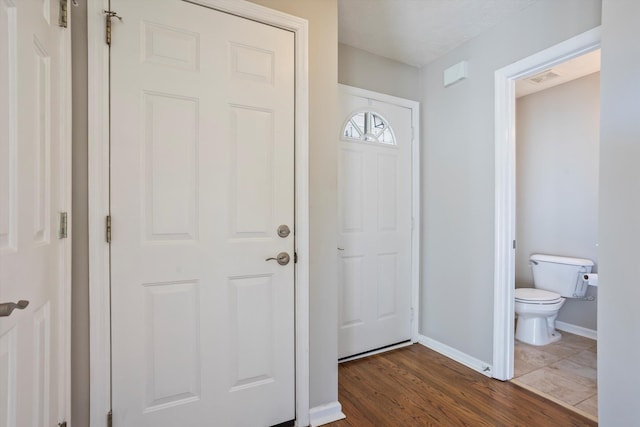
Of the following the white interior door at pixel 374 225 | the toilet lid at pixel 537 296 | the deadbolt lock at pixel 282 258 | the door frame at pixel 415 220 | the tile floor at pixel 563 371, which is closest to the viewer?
the deadbolt lock at pixel 282 258

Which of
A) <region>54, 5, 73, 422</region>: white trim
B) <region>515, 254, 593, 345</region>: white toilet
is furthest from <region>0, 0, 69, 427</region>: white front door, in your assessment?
<region>515, 254, 593, 345</region>: white toilet

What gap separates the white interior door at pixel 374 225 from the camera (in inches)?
95.7

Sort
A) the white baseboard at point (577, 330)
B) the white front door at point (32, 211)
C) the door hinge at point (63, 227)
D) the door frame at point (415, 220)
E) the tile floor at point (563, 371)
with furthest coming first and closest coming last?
the white baseboard at point (577, 330), the door frame at point (415, 220), the tile floor at point (563, 371), the door hinge at point (63, 227), the white front door at point (32, 211)

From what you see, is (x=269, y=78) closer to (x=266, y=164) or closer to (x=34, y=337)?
(x=266, y=164)

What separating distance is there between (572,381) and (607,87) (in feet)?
6.22

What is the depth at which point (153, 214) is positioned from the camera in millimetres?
1370

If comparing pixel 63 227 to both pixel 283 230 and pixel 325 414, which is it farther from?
pixel 325 414

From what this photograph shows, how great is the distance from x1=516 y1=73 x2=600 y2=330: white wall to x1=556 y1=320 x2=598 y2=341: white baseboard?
1.5 inches

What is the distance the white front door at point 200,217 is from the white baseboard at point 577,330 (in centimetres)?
293

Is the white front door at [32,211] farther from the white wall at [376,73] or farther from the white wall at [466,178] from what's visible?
the white wall at [466,178]

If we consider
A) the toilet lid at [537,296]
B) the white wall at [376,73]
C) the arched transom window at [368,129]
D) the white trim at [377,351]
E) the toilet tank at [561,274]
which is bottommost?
the white trim at [377,351]

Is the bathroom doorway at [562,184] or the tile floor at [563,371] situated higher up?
the bathroom doorway at [562,184]

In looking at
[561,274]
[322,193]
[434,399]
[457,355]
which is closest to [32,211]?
[322,193]

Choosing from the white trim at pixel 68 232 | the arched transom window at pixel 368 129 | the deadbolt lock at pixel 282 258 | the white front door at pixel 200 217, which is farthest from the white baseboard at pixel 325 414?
the arched transom window at pixel 368 129
